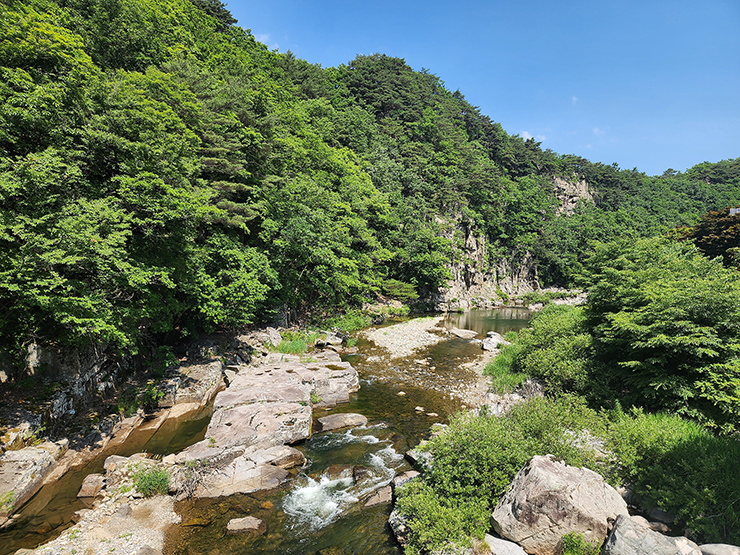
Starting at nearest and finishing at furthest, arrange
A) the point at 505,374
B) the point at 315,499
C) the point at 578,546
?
1. the point at 578,546
2. the point at 315,499
3. the point at 505,374

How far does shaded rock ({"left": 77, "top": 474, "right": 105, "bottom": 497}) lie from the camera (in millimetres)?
7428

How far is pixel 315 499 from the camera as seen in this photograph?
7789 mm

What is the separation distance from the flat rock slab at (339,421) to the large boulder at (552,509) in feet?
21.1

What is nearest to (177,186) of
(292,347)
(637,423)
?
(292,347)

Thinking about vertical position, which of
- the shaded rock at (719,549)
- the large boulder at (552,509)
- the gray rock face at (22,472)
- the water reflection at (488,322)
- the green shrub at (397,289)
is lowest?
the water reflection at (488,322)

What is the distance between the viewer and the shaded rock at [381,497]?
25.0 feet

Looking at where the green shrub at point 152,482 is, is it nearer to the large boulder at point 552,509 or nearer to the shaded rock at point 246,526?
the shaded rock at point 246,526

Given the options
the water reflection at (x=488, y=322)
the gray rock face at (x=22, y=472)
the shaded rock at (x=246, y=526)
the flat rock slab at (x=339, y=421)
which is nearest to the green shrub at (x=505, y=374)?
the flat rock slab at (x=339, y=421)

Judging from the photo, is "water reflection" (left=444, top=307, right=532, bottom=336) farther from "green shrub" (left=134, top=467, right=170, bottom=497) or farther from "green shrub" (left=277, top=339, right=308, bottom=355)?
"green shrub" (left=134, top=467, right=170, bottom=497)

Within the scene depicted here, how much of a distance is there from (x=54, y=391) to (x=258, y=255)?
10.1 meters

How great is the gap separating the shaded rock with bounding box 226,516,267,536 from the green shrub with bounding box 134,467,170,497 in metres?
2.12

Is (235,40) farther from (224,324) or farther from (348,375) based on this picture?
(348,375)

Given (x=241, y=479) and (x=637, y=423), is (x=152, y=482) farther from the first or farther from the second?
(x=637, y=423)

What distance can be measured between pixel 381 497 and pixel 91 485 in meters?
6.87
